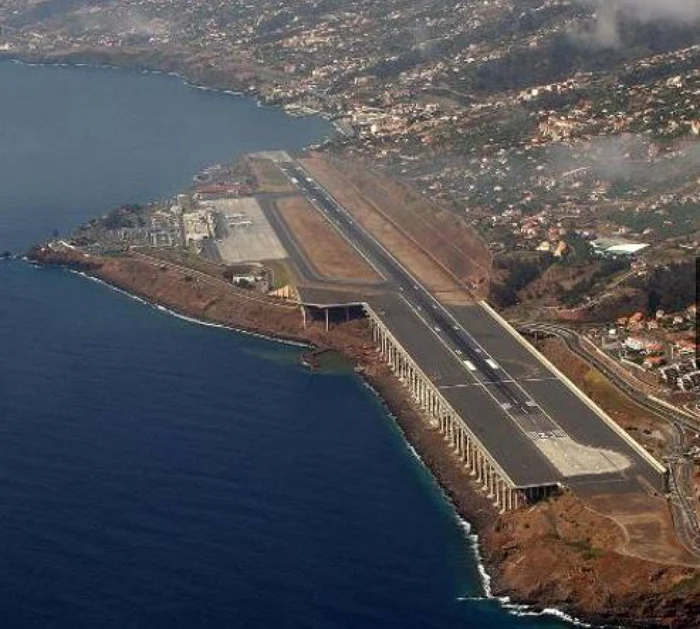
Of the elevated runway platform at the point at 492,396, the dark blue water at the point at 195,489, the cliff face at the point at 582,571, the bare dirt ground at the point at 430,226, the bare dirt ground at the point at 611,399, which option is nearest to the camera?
the cliff face at the point at 582,571

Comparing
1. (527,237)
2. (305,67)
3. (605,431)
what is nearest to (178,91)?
(305,67)

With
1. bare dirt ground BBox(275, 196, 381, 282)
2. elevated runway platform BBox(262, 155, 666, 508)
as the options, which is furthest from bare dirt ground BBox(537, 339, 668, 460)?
bare dirt ground BBox(275, 196, 381, 282)

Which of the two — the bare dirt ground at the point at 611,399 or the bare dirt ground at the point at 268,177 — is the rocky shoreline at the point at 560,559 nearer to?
the bare dirt ground at the point at 611,399

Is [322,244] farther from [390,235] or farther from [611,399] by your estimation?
[611,399]

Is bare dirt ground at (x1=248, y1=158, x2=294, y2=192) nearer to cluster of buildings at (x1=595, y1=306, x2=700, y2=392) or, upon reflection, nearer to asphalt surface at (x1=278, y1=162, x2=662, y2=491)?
asphalt surface at (x1=278, y1=162, x2=662, y2=491)

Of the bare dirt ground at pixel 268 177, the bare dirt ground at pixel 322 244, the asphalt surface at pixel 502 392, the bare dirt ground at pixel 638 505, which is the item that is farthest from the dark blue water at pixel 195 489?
the bare dirt ground at pixel 268 177

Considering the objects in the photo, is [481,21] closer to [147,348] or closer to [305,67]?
[305,67]
